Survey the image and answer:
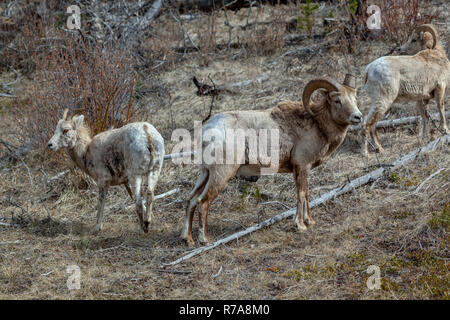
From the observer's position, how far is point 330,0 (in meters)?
15.8

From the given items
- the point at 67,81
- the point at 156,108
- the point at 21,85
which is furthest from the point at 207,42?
the point at 67,81

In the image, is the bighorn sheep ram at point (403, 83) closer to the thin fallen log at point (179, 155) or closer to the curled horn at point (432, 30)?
the curled horn at point (432, 30)

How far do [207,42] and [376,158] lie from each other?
7.07 meters

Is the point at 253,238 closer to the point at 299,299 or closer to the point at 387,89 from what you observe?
the point at 299,299

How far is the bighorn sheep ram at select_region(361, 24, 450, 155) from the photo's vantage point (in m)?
9.90

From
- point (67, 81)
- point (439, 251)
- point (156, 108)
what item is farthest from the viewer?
point (156, 108)

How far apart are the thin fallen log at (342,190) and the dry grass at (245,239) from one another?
0.30 feet

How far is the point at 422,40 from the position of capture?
1098 centimetres

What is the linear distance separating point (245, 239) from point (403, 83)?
15.4 feet

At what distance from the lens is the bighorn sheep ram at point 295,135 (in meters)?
7.06

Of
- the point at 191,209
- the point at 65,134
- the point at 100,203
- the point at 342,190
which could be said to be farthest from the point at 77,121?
the point at 342,190

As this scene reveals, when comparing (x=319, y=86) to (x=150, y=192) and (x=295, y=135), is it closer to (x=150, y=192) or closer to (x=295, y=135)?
(x=295, y=135)

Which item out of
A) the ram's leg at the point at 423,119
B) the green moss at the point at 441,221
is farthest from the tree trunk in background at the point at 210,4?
the green moss at the point at 441,221
